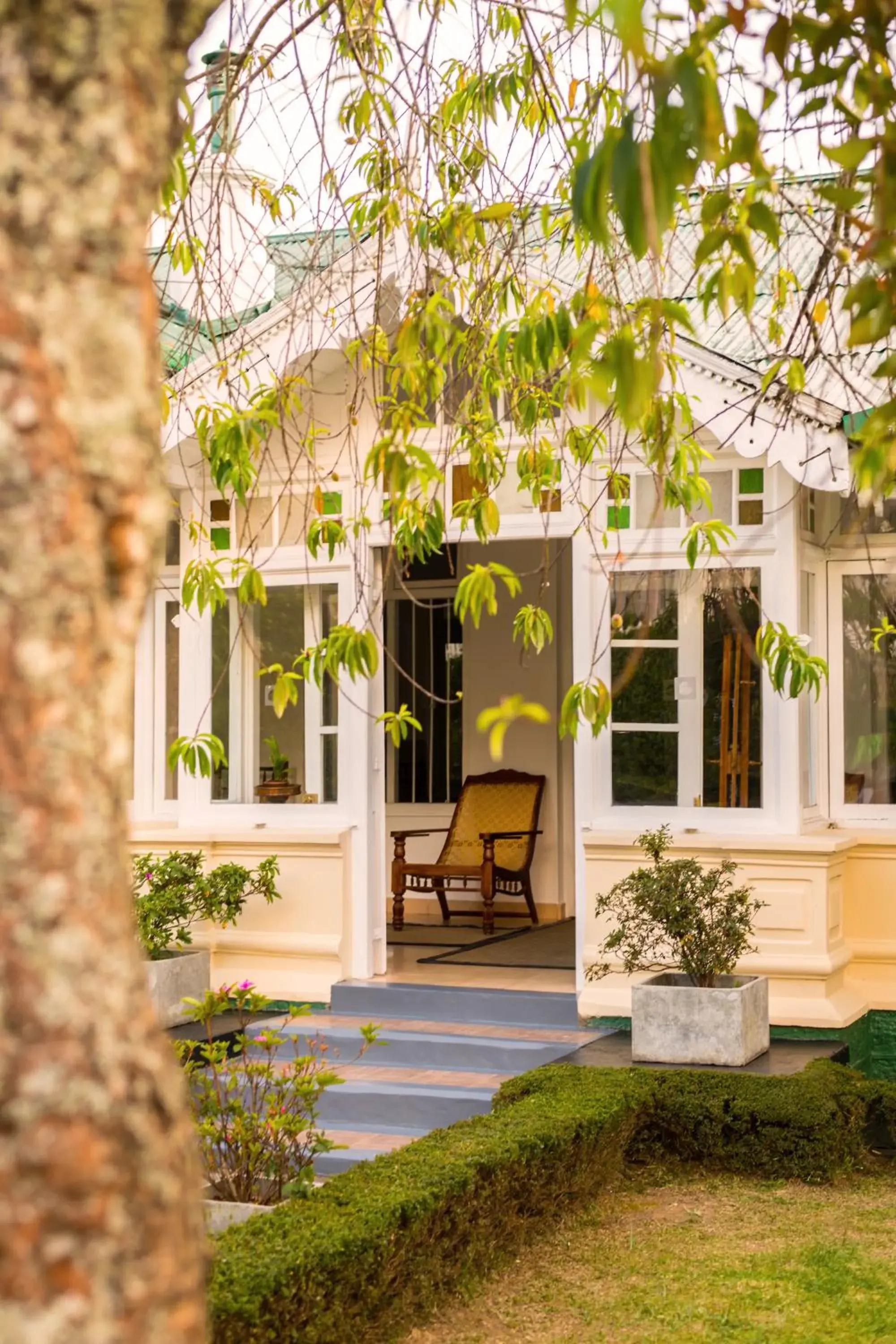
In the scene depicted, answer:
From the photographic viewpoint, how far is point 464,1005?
862cm

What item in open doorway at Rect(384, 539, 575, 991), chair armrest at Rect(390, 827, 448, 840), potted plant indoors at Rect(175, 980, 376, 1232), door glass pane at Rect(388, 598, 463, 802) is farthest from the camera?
door glass pane at Rect(388, 598, 463, 802)

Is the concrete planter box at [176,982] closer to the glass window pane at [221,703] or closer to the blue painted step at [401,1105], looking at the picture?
the glass window pane at [221,703]

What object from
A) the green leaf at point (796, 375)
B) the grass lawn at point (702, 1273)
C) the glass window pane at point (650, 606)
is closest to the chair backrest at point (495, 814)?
→ the glass window pane at point (650, 606)

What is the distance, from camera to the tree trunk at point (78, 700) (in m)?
1.23

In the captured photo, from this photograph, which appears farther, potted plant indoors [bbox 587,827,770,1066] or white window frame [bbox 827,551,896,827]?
white window frame [bbox 827,551,896,827]

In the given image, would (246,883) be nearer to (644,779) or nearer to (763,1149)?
(644,779)

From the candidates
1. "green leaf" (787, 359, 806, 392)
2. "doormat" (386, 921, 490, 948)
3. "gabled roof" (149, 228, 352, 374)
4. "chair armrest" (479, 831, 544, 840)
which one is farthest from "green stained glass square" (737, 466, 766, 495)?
"green leaf" (787, 359, 806, 392)

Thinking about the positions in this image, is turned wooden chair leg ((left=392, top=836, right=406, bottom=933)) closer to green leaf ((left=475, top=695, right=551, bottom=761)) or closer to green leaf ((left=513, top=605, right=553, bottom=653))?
green leaf ((left=513, top=605, right=553, bottom=653))

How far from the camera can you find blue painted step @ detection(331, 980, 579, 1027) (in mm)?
8531

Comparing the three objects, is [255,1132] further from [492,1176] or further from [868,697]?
[868,697]

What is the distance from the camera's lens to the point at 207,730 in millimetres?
9500

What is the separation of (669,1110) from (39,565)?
20.0 feet

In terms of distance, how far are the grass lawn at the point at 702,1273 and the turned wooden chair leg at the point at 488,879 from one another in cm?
440

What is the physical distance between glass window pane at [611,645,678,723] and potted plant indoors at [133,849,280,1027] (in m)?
2.25
